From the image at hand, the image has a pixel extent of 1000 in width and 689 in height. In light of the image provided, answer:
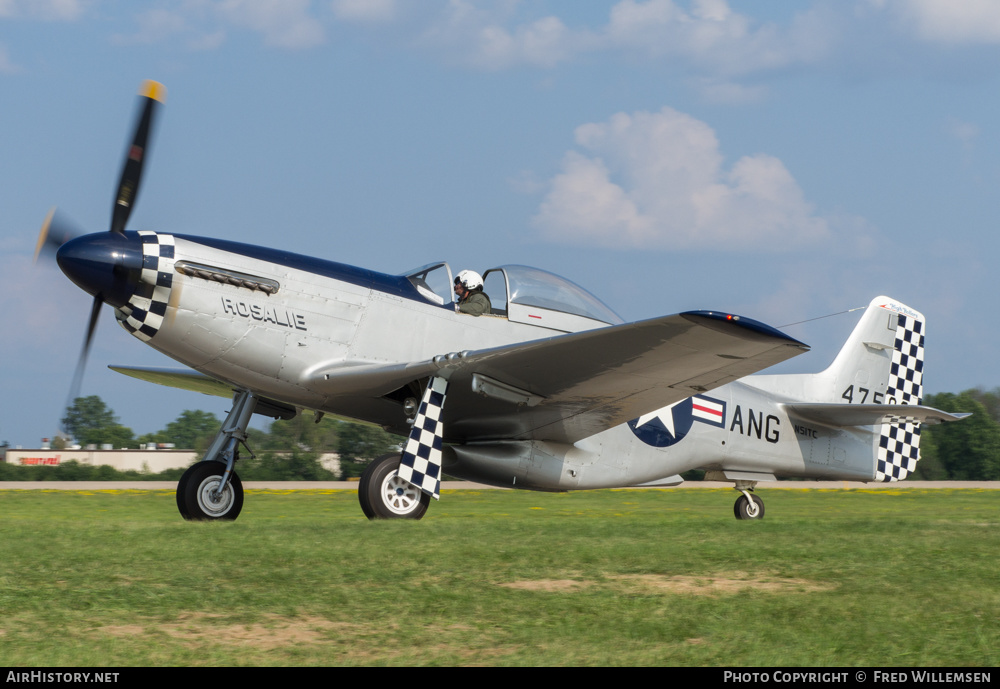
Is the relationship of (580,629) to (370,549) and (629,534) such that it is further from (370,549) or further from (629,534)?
(629,534)

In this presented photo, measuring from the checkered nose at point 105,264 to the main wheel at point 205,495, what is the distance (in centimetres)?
208

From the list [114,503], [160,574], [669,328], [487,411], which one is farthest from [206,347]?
[114,503]

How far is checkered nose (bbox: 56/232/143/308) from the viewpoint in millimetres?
8086

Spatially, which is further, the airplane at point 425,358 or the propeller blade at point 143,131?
the propeller blade at point 143,131

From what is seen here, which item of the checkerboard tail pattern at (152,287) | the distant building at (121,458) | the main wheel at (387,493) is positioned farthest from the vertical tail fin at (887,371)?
the distant building at (121,458)

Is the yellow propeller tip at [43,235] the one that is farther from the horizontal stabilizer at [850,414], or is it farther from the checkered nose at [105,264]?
the horizontal stabilizer at [850,414]

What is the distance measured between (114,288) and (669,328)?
4.96m

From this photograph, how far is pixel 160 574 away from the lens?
520 cm

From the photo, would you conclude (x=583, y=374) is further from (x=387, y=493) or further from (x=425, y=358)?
(x=387, y=493)

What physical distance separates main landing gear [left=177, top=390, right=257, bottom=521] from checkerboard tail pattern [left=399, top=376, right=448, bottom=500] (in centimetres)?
226

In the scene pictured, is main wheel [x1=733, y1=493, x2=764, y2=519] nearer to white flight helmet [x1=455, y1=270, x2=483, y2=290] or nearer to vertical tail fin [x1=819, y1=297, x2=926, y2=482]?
vertical tail fin [x1=819, y1=297, x2=926, y2=482]

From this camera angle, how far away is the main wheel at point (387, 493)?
8523 millimetres

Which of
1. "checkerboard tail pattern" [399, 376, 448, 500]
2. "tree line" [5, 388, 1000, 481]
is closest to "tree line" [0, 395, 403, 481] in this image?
"tree line" [5, 388, 1000, 481]

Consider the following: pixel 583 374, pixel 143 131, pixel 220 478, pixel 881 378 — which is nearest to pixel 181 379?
pixel 220 478
